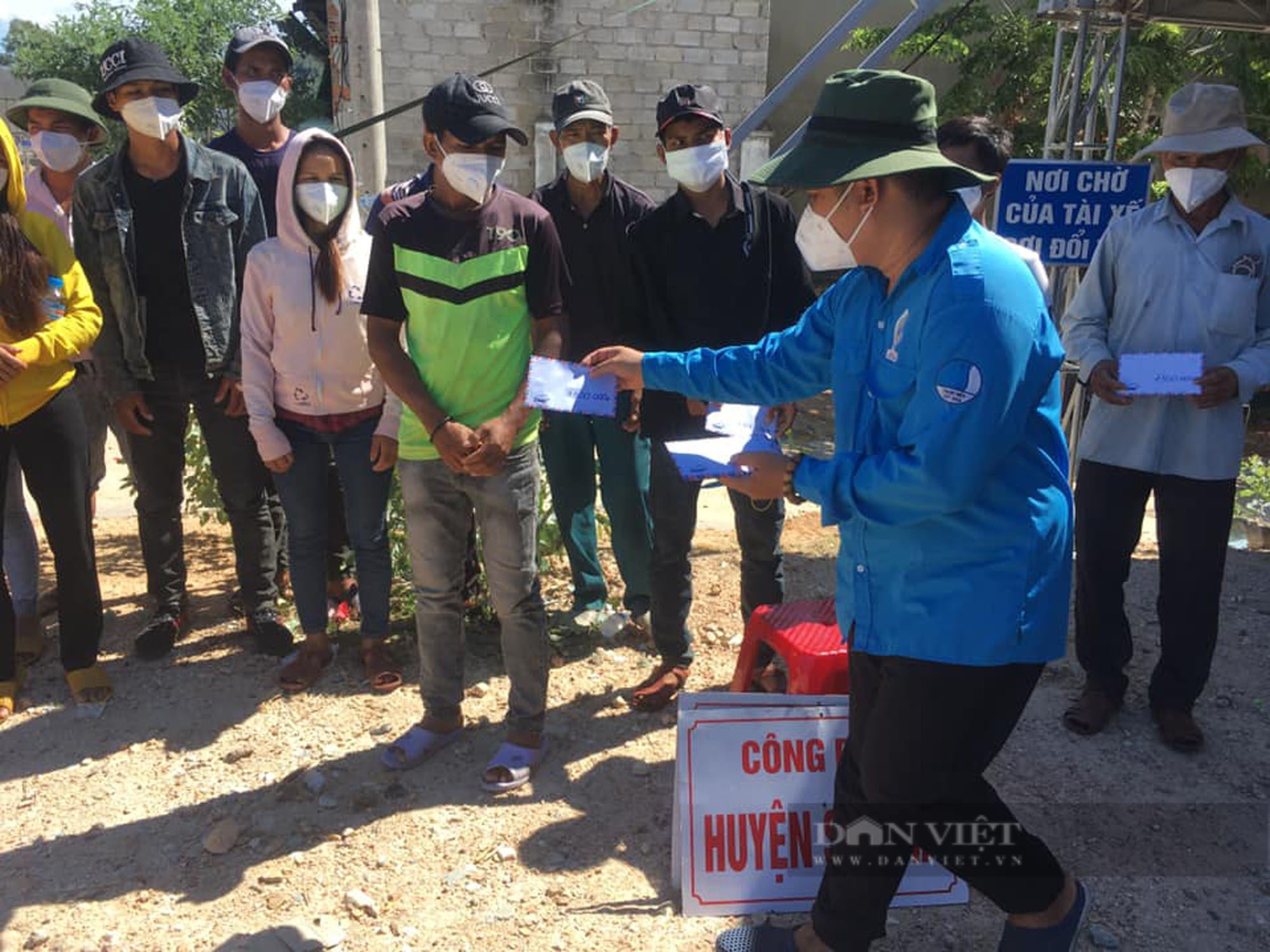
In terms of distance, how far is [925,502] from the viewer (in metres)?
1.94

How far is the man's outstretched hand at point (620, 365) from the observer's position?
2.93 meters

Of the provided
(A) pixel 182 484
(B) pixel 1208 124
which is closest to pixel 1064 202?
(B) pixel 1208 124

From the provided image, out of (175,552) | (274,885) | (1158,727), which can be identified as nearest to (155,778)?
(274,885)

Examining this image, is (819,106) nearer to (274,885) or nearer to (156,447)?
(274,885)

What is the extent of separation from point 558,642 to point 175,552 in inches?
70.1

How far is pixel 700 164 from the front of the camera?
146 inches

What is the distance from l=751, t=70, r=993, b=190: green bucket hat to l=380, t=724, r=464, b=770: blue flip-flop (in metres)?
2.39

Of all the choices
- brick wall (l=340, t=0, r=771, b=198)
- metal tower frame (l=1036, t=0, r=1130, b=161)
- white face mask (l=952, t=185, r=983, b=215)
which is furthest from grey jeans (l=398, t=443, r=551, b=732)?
brick wall (l=340, t=0, r=771, b=198)

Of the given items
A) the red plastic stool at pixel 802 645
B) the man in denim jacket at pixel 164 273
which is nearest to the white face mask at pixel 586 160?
the man in denim jacket at pixel 164 273

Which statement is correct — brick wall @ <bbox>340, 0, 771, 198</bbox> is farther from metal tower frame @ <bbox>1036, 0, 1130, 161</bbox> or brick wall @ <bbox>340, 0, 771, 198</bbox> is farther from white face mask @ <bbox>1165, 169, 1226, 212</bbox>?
white face mask @ <bbox>1165, 169, 1226, 212</bbox>

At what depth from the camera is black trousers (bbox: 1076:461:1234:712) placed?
11.9ft

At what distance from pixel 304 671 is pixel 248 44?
287 cm

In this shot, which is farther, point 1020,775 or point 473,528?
point 473,528

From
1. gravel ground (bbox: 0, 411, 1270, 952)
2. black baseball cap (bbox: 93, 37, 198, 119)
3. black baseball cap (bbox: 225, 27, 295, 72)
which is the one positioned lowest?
gravel ground (bbox: 0, 411, 1270, 952)
